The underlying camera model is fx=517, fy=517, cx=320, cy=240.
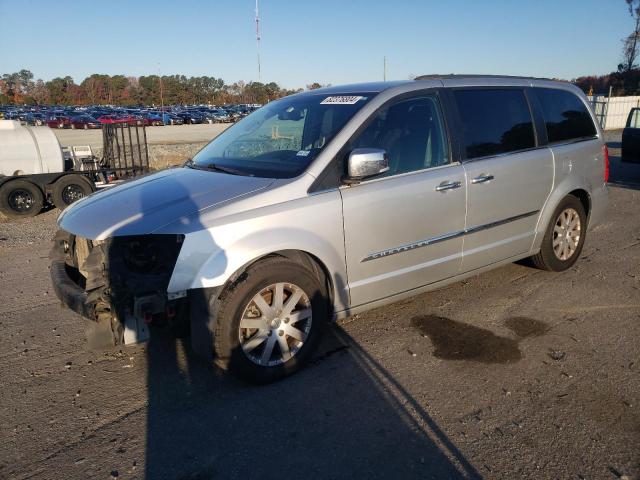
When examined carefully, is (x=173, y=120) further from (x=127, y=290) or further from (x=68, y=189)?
(x=127, y=290)

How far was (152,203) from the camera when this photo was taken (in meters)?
3.36

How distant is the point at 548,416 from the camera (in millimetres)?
Result: 2979

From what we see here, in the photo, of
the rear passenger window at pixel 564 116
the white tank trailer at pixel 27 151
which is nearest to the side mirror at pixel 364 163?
the rear passenger window at pixel 564 116

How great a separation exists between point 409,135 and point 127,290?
230 cm

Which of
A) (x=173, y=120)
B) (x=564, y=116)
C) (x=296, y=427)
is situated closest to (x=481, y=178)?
(x=564, y=116)

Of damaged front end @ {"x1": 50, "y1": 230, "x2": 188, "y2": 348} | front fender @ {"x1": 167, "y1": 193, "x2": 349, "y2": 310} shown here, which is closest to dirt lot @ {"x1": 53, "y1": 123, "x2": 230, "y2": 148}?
damaged front end @ {"x1": 50, "y1": 230, "x2": 188, "y2": 348}

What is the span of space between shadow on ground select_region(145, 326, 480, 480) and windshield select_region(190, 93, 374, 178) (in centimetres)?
142

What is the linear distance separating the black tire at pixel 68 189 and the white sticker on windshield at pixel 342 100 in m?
7.16

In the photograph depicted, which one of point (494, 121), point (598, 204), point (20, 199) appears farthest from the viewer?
point (20, 199)

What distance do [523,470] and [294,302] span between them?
63.5 inches

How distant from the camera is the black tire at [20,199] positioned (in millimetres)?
9250

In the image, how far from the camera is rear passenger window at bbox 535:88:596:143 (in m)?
4.97

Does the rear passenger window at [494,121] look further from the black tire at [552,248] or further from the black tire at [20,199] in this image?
the black tire at [20,199]

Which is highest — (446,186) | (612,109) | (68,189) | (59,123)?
(59,123)
